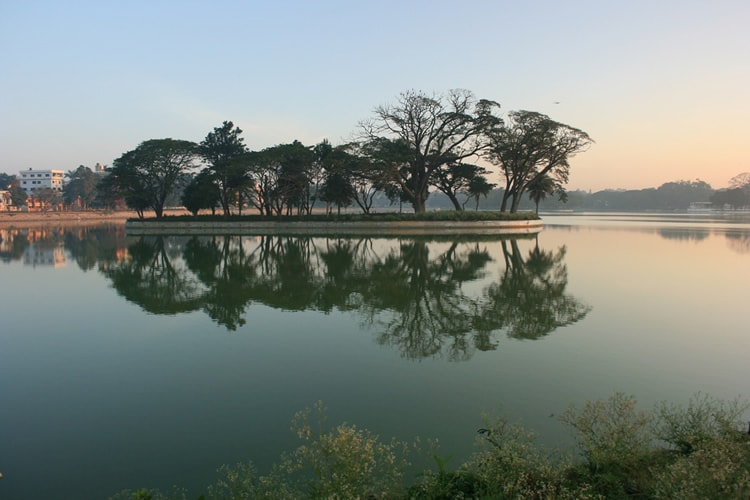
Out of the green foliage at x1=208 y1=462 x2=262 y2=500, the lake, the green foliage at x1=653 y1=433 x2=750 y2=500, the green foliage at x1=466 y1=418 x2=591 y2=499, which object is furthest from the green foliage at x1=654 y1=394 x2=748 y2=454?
the green foliage at x1=208 y1=462 x2=262 y2=500

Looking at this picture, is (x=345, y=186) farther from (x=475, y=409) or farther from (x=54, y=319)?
(x=475, y=409)

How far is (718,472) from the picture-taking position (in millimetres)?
3383

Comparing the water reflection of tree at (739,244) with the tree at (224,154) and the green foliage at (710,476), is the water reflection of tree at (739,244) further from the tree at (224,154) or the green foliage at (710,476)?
the tree at (224,154)

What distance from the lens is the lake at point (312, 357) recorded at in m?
5.40

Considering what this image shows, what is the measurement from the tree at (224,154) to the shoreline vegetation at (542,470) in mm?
46492

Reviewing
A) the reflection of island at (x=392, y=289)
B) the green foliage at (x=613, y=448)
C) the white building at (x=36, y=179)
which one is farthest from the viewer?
the white building at (x=36, y=179)

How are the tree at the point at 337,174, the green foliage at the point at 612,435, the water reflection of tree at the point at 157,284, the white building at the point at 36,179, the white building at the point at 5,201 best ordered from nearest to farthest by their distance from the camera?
the green foliage at the point at 612,435 → the water reflection of tree at the point at 157,284 → the tree at the point at 337,174 → the white building at the point at 5,201 → the white building at the point at 36,179

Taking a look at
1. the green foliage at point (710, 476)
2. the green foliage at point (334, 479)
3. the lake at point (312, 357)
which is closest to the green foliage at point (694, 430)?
the green foliage at point (710, 476)

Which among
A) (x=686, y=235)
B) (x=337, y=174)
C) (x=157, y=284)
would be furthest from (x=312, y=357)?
(x=337, y=174)

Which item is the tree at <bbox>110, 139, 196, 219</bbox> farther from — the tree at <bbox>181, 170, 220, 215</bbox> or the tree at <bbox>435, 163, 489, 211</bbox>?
the tree at <bbox>435, 163, 489, 211</bbox>

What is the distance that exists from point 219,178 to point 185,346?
4215cm

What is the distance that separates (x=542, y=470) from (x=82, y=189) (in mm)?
111170

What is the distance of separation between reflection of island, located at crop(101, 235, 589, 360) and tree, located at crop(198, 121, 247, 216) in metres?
23.2

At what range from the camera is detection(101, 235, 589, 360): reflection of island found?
10.3m
